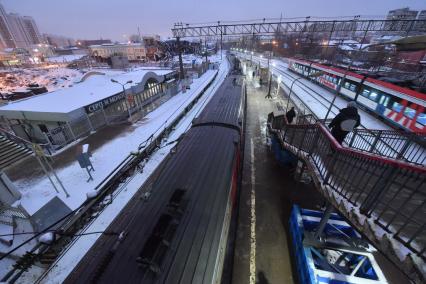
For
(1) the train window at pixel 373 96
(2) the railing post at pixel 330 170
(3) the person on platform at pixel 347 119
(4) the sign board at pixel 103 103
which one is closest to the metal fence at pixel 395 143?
(3) the person on platform at pixel 347 119

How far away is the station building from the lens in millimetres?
12633

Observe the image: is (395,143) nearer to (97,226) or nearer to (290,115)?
(290,115)

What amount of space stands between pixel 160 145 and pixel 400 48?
1266 centimetres

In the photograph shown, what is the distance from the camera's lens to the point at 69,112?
12.3 meters

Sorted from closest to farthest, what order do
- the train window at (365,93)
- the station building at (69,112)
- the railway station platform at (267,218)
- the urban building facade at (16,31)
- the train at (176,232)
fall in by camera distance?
the train at (176,232) < the railway station platform at (267,218) < the station building at (69,112) < the train window at (365,93) < the urban building facade at (16,31)

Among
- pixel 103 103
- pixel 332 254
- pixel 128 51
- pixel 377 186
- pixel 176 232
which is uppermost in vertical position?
pixel 128 51

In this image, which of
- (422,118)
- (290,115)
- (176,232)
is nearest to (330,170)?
(176,232)

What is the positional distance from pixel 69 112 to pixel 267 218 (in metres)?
14.2

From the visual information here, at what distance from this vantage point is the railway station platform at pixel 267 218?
5.43 m

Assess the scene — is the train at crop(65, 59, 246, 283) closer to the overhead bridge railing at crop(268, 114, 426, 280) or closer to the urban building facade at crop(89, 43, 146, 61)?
the overhead bridge railing at crop(268, 114, 426, 280)

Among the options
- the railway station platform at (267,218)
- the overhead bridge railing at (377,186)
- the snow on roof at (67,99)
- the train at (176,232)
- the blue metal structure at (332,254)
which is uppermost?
the overhead bridge railing at (377,186)

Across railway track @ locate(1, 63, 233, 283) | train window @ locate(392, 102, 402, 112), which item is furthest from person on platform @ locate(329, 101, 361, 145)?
train window @ locate(392, 102, 402, 112)

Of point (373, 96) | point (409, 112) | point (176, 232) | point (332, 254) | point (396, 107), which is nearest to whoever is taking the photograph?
point (176, 232)

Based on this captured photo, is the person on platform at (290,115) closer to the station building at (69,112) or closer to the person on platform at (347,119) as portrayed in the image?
the person on platform at (347,119)
